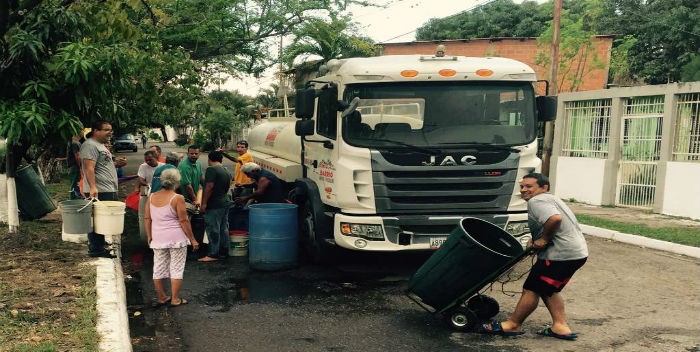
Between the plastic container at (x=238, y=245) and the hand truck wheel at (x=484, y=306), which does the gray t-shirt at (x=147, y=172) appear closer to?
the plastic container at (x=238, y=245)

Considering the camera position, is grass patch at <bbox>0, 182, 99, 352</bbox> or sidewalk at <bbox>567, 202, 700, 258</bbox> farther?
sidewalk at <bbox>567, 202, 700, 258</bbox>

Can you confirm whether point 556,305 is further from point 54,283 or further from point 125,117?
point 125,117

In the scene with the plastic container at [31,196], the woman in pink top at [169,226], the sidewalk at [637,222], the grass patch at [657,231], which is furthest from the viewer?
the grass patch at [657,231]

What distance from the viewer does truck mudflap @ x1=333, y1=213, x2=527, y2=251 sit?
7027mm

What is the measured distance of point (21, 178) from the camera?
30.8 feet

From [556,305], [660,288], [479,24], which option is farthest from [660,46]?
[556,305]

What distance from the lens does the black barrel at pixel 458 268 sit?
520 cm

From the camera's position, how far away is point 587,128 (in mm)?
15195

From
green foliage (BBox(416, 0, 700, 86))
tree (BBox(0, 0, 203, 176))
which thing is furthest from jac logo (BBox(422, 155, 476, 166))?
green foliage (BBox(416, 0, 700, 86))

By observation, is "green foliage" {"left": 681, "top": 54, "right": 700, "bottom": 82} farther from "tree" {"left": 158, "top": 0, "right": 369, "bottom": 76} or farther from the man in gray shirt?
the man in gray shirt

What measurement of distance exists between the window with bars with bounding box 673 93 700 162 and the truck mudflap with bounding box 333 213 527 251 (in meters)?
7.63

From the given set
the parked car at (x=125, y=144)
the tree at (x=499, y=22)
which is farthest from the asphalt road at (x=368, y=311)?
the parked car at (x=125, y=144)

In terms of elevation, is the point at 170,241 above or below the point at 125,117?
below

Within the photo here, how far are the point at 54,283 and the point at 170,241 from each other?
1319mm
